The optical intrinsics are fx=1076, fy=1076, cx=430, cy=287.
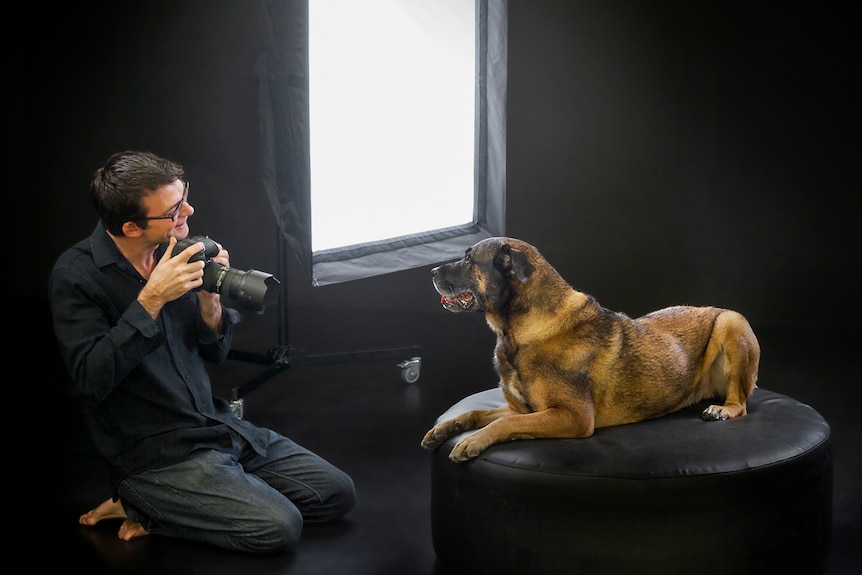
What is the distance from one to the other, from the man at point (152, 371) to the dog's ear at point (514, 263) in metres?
0.91

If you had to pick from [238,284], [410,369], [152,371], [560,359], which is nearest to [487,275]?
[560,359]

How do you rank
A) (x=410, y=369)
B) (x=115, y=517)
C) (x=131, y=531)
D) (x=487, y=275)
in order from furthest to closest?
1. (x=410, y=369)
2. (x=115, y=517)
3. (x=131, y=531)
4. (x=487, y=275)

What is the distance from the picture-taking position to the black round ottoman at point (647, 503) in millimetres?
2811

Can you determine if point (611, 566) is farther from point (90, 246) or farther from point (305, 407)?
point (305, 407)

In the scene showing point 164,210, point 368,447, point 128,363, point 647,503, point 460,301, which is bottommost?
point 368,447

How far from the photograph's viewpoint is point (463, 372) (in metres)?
5.42

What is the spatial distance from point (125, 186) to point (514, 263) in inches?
46.6

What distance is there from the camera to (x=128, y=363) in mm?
3143

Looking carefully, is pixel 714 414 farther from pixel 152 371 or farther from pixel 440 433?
pixel 152 371

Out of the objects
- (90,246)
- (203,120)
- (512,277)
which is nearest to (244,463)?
(90,246)

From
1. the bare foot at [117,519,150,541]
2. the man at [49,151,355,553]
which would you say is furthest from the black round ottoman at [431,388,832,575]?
the bare foot at [117,519,150,541]

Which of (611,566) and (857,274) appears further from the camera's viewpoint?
(857,274)

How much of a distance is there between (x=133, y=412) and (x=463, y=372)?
2.36 m

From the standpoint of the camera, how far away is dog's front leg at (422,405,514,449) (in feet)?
10.4
